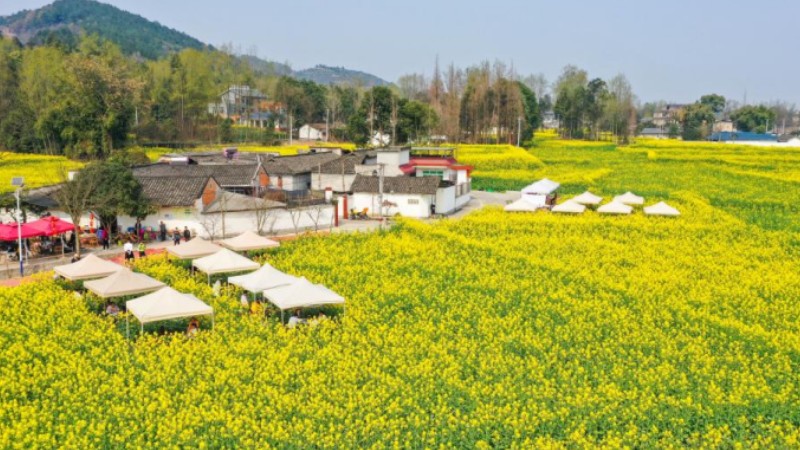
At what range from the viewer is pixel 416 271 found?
2527 centimetres

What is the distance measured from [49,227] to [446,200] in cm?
2202

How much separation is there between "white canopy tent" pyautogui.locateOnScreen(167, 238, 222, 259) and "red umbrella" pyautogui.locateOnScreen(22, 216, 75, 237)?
4974mm

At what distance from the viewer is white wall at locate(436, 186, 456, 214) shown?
133ft

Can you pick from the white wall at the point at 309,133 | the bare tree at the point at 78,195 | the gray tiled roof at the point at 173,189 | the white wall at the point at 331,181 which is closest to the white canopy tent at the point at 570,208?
the white wall at the point at 331,181

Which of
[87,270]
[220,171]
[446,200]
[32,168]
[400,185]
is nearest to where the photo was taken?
[87,270]

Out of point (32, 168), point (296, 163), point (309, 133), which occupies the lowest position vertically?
point (32, 168)

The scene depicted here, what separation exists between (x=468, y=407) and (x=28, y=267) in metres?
18.3

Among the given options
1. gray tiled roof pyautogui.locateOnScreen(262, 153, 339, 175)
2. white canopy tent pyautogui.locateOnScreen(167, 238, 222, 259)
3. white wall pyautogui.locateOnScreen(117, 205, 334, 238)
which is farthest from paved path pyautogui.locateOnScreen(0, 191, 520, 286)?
gray tiled roof pyautogui.locateOnScreen(262, 153, 339, 175)

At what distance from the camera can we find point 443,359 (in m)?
16.8

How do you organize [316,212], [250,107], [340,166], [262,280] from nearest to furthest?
1. [262,280]
2. [316,212]
3. [340,166]
4. [250,107]

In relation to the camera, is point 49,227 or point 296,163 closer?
point 49,227

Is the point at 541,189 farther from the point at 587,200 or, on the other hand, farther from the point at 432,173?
the point at 432,173

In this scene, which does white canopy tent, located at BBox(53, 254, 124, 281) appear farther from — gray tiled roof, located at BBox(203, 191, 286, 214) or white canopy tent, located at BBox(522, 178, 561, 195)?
white canopy tent, located at BBox(522, 178, 561, 195)

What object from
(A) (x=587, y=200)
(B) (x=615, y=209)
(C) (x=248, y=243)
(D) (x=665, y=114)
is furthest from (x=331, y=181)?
(D) (x=665, y=114)
